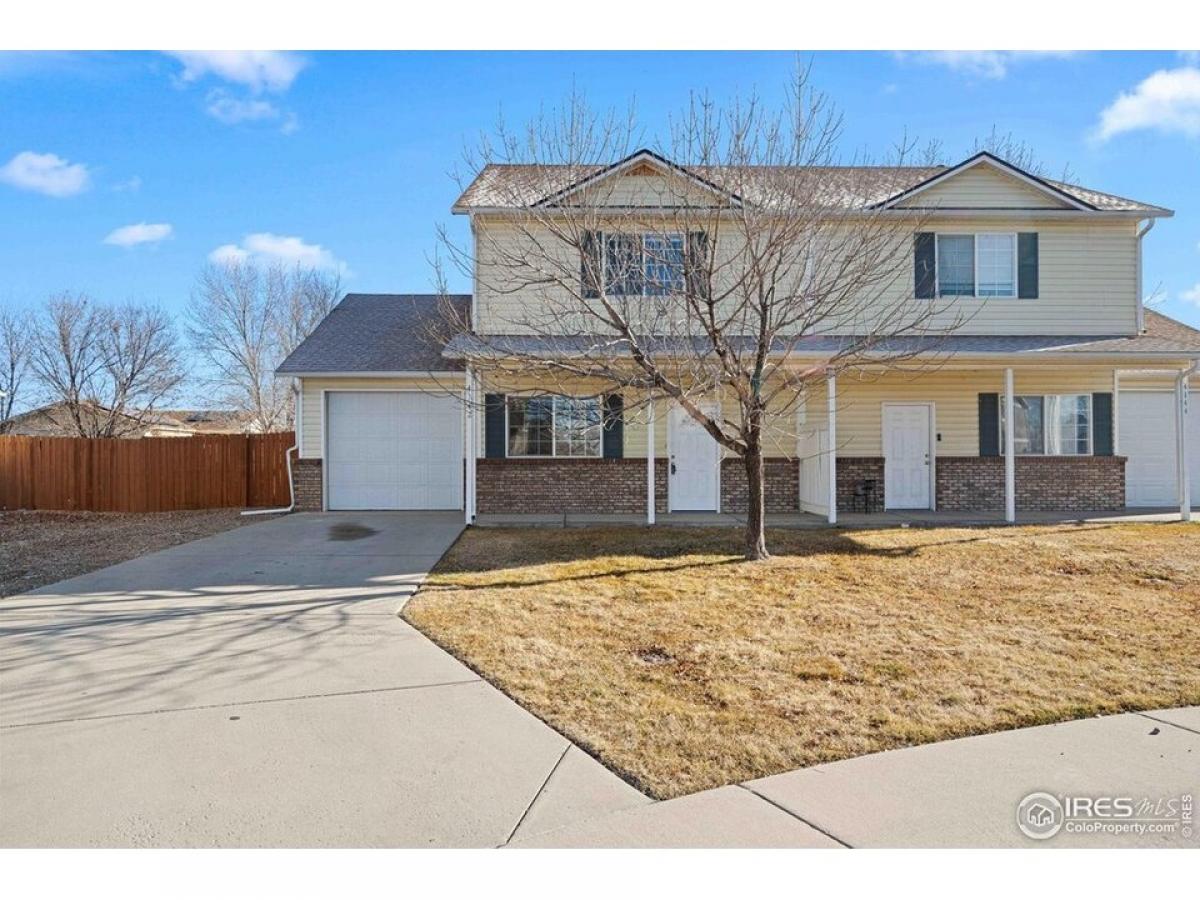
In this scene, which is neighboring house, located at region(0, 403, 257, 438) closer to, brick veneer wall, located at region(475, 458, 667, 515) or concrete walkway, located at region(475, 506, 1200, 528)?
brick veneer wall, located at region(475, 458, 667, 515)

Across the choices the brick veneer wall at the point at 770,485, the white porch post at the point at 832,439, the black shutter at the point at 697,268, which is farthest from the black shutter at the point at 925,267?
the black shutter at the point at 697,268

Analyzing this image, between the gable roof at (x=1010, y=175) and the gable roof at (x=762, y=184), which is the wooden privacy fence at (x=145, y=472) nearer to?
the gable roof at (x=762, y=184)

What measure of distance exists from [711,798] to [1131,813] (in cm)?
189

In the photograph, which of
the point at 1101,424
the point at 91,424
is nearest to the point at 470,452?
the point at 1101,424

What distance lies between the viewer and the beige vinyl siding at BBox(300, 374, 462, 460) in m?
14.9

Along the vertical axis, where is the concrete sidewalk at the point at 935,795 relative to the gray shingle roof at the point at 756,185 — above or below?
below

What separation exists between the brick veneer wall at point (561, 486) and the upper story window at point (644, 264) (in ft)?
16.1

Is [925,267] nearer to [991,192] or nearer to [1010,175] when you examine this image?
[991,192]

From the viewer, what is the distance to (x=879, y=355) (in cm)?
1235

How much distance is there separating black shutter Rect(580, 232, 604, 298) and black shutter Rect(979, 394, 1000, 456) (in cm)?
946

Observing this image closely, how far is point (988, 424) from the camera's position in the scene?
14844 mm

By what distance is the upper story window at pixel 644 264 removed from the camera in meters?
9.00

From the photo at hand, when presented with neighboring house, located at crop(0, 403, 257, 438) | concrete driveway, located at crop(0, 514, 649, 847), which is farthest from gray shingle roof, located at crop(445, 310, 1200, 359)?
neighboring house, located at crop(0, 403, 257, 438)

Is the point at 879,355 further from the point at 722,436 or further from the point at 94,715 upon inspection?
the point at 94,715
